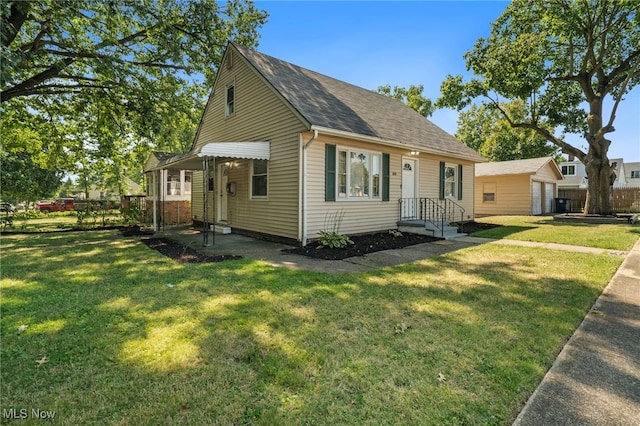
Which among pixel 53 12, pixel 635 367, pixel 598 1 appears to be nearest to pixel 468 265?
pixel 635 367

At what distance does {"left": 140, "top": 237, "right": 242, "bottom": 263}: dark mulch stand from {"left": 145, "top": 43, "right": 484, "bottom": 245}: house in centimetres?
107

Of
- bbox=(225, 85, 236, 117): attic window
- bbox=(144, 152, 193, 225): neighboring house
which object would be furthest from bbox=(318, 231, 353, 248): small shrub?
bbox=(144, 152, 193, 225): neighboring house

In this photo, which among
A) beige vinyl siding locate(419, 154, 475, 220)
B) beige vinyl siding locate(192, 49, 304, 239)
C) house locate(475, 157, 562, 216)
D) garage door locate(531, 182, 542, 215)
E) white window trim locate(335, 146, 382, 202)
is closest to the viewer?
beige vinyl siding locate(192, 49, 304, 239)

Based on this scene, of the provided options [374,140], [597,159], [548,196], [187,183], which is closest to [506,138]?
[548,196]

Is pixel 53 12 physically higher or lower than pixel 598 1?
lower

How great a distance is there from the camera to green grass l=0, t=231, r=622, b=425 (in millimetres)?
2078

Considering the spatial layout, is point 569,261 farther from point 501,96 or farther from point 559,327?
point 501,96

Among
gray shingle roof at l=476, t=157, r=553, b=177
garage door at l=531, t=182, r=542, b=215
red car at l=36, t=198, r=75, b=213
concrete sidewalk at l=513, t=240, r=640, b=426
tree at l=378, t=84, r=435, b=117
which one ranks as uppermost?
tree at l=378, t=84, r=435, b=117

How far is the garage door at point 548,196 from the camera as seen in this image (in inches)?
888

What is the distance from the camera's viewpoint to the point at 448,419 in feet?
6.47

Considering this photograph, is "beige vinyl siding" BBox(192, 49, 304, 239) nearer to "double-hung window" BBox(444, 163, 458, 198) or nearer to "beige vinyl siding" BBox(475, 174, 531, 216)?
"double-hung window" BBox(444, 163, 458, 198)

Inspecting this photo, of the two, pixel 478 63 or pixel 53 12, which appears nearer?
pixel 53 12

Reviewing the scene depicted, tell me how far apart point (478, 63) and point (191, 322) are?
58.2ft

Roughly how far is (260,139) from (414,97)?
23.2 m
